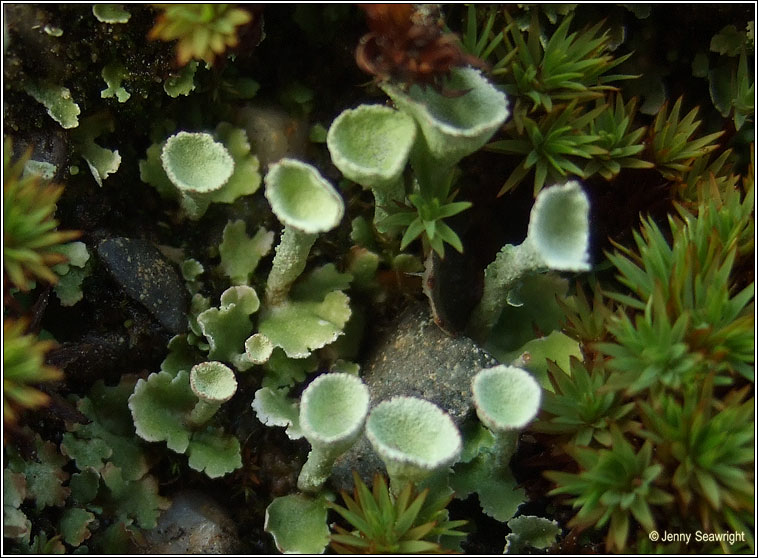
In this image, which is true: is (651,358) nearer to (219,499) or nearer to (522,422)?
(522,422)

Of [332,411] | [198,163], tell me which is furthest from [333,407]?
[198,163]

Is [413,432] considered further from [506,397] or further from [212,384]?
[212,384]

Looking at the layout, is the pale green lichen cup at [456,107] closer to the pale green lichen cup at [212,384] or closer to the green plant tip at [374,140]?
the green plant tip at [374,140]

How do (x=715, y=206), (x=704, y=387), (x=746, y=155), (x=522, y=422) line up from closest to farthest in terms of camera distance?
(x=704, y=387) < (x=522, y=422) < (x=715, y=206) < (x=746, y=155)

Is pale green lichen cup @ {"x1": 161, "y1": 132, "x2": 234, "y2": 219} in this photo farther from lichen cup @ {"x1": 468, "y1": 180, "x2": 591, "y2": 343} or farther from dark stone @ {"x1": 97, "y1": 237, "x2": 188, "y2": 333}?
lichen cup @ {"x1": 468, "y1": 180, "x2": 591, "y2": 343}

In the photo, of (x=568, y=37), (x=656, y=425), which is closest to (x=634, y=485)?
(x=656, y=425)
